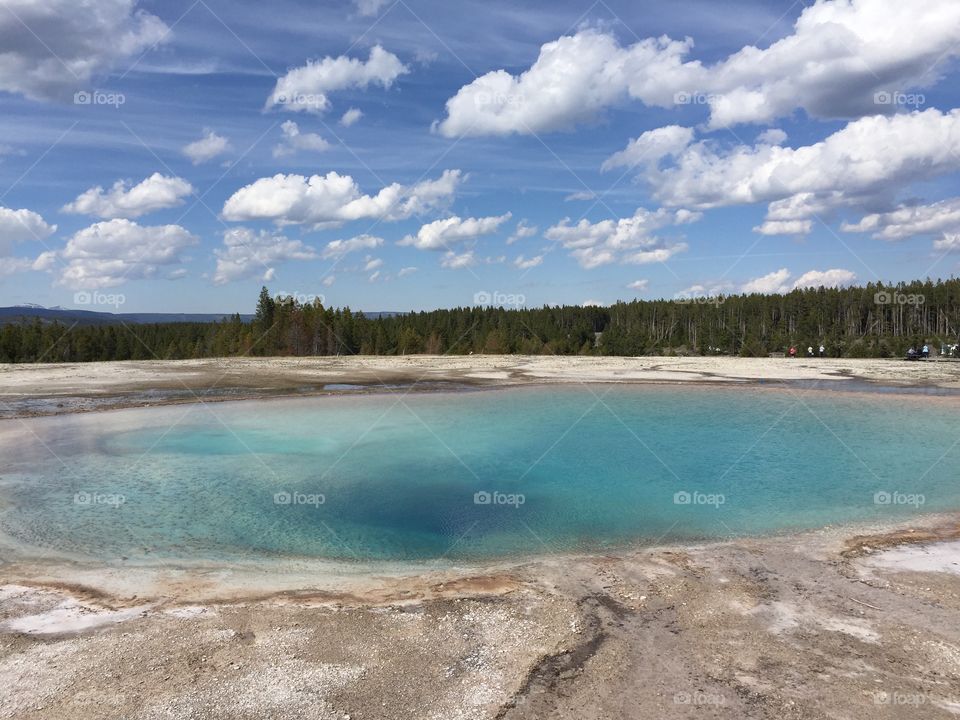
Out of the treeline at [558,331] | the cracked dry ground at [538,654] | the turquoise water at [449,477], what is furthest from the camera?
the treeline at [558,331]

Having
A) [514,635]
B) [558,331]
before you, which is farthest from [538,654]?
[558,331]

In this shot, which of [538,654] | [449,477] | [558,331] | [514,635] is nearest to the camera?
[538,654]

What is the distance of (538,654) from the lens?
7238 mm

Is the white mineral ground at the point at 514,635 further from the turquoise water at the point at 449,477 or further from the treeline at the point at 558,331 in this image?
the treeline at the point at 558,331

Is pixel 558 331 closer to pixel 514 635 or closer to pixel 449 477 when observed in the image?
pixel 449 477

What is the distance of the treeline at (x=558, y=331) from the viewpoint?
7688 cm

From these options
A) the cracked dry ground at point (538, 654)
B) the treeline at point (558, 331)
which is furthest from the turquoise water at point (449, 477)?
the treeline at point (558, 331)

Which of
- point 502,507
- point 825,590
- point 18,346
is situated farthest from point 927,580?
point 18,346

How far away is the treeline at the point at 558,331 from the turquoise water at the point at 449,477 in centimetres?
4904

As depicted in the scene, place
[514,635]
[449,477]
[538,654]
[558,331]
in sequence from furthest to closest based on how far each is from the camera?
[558,331] < [449,477] < [514,635] < [538,654]

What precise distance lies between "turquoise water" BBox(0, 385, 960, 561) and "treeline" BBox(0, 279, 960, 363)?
4904 centimetres

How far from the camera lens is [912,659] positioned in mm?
7016

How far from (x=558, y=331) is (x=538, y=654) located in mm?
95021

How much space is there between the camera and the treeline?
76875 millimetres
